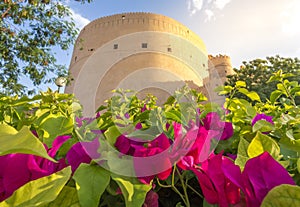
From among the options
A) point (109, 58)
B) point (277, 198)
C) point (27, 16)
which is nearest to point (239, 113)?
point (277, 198)

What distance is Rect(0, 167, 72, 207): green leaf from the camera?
0.18m

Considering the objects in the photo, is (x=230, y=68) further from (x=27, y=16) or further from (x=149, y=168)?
(x=149, y=168)

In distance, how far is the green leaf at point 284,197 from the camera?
172 millimetres

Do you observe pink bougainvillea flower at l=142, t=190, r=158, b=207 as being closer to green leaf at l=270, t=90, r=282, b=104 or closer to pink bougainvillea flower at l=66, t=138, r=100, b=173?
pink bougainvillea flower at l=66, t=138, r=100, b=173

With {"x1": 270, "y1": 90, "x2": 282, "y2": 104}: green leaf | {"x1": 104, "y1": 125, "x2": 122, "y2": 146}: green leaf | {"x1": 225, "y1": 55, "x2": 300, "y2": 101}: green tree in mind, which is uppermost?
{"x1": 225, "y1": 55, "x2": 300, "y2": 101}: green tree

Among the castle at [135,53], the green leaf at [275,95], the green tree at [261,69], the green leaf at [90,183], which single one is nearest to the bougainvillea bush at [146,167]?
the green leaf at [90,183]

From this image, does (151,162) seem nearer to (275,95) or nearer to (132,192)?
(132,192)

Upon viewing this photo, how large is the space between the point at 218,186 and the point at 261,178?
0.04m

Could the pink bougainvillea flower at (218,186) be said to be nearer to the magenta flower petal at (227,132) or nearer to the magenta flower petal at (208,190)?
the magenta flower petal at (208,190)

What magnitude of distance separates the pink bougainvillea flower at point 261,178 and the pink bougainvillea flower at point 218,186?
2 centimetres

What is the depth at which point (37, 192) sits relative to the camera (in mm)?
183

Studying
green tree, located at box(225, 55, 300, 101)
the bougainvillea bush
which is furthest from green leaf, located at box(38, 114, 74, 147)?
green tree, located at box(225, 55, 300, 101)

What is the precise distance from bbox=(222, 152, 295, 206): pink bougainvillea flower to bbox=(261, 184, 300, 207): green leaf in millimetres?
29

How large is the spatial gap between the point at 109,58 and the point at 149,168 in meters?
12.3
